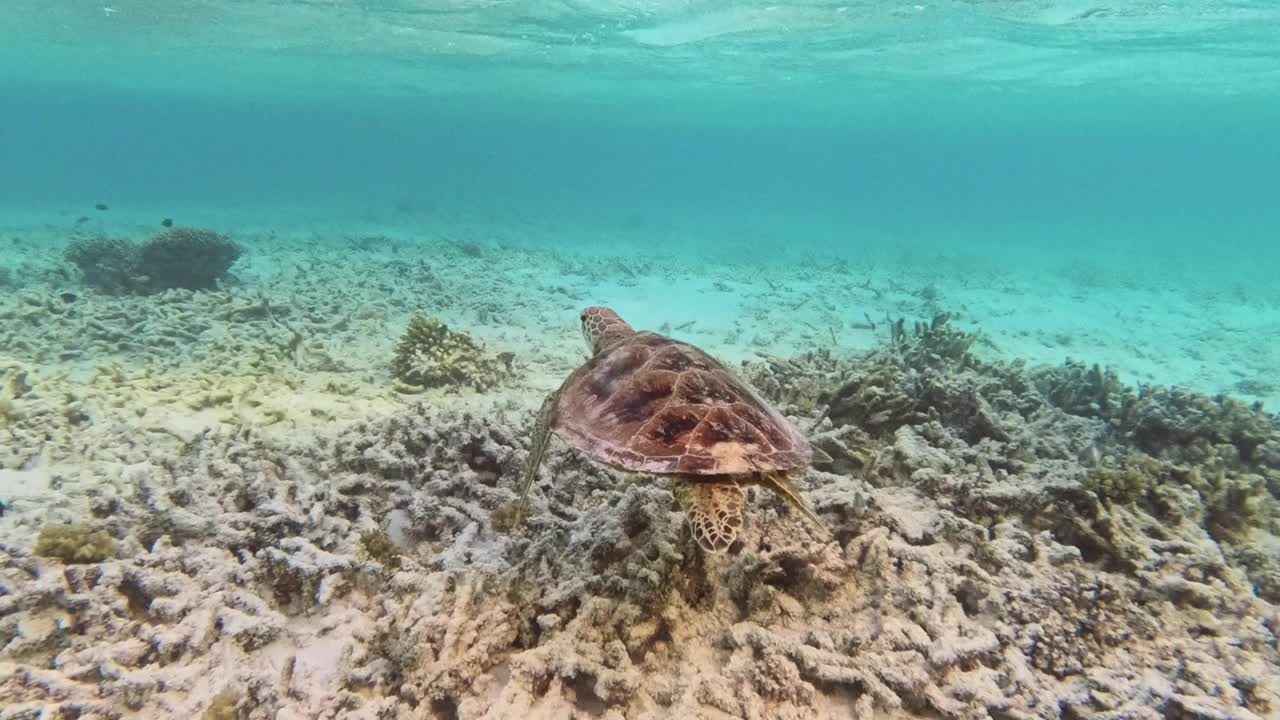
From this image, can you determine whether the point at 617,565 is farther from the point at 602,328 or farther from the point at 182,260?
the point at 182,260

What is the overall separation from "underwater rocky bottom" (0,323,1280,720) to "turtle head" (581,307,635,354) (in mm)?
959

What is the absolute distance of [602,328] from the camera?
4.74m

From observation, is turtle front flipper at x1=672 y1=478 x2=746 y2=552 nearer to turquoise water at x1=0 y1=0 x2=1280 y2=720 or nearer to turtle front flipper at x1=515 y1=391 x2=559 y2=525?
turquoise water at x1=0 y1=0 x2=1280 y2=720

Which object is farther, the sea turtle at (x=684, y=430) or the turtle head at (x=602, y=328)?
the turtle head at (x=602, y=328)

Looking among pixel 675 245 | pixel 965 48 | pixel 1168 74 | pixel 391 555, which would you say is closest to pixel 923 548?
pixel 391 555

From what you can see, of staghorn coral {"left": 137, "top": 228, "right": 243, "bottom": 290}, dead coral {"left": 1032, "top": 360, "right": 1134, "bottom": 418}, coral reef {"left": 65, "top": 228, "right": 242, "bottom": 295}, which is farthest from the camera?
staghorn coral {"left": 137, "top": 228, "right": 243, "bottom": 290}

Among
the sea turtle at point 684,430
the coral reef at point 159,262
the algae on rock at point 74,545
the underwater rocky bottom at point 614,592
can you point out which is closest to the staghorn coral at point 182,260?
the coral reef at point 159,262

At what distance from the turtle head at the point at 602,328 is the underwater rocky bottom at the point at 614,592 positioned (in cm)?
96

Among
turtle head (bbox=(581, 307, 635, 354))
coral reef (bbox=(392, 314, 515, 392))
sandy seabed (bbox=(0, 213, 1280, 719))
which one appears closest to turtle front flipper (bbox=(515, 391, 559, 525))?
sandy seabed (bbox=(0, 213, 1280, 719))

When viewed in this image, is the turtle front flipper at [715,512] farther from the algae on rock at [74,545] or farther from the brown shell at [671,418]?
the algae on rock at [74,545]

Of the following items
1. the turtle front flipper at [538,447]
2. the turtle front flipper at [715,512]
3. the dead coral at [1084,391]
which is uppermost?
the turtle front flipper at [715,512]

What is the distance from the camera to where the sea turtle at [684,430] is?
2748mm

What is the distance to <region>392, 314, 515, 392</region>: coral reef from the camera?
7938mm

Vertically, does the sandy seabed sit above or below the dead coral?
above
